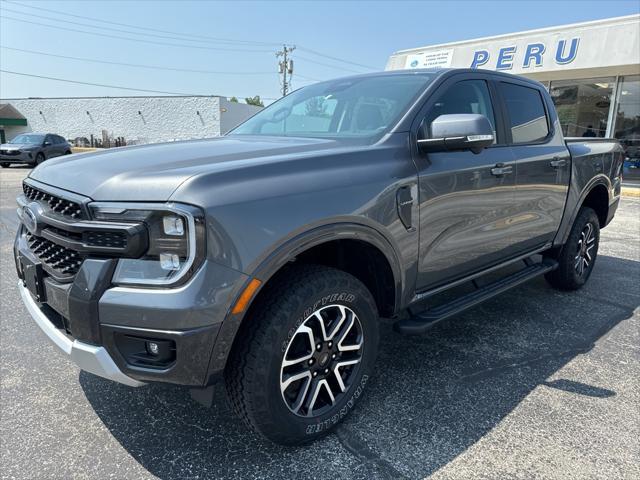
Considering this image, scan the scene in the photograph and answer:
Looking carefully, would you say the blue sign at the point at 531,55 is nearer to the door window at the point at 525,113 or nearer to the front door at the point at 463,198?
the door window at the point at 525,113

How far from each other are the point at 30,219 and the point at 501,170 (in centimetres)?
278

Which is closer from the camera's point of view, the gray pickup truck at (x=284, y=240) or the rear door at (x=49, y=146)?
the gray pickup truck at (x=284, y=240)

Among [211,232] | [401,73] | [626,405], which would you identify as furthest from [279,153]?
[626,405]

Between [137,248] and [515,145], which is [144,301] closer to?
[137,248]

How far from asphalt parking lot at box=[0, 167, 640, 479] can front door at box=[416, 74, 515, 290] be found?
646 millimetres

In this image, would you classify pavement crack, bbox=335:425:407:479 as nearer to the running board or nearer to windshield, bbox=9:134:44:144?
the running board

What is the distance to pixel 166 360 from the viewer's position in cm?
186

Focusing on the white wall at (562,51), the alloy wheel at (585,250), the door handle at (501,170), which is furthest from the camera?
the white wall at (562,51)

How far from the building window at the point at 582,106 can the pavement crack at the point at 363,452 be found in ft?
51.2

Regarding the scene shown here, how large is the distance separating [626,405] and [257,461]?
210cm

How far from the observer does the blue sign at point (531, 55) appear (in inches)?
540

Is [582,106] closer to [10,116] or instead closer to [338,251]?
[338,251]

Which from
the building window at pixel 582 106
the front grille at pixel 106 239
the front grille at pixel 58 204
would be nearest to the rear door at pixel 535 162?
the front grille at pixel 106 239

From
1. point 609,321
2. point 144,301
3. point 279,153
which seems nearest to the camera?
point 144,301
